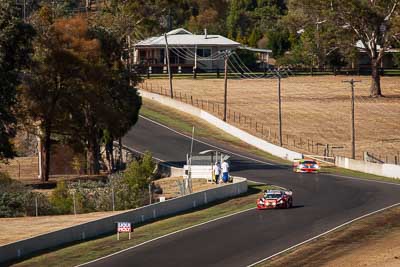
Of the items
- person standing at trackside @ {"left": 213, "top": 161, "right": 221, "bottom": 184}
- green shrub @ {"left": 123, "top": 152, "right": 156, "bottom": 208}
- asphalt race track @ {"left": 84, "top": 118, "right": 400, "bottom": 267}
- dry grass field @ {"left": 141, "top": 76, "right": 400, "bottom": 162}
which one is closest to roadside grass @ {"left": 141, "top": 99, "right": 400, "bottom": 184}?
dry grass field @ {"left": 141, "top": 76, "right": 400, "bottom": 162}

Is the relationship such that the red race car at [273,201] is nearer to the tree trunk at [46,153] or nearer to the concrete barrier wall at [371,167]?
the concrete barrier wall at [371,167]

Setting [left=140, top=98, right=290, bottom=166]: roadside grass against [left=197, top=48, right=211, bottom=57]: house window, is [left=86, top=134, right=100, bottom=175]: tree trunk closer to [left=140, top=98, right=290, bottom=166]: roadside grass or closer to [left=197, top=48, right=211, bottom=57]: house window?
[left=140, top=98, right=290, bottom=166]: roadside grass

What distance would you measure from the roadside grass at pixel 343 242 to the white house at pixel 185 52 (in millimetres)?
107016

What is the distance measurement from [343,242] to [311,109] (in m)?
75.6

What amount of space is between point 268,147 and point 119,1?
7400cm

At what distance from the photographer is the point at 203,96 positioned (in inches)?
4929

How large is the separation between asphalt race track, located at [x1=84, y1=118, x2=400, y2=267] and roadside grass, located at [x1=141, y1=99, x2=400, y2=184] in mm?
4347

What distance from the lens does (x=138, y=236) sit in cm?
4472

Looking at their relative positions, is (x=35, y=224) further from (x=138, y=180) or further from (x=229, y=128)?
(x=229, y=128)

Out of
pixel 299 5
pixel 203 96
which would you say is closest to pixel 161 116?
pixel 203 96

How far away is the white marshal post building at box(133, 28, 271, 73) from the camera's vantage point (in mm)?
155875

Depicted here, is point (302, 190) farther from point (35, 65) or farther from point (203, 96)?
point (203, 96)

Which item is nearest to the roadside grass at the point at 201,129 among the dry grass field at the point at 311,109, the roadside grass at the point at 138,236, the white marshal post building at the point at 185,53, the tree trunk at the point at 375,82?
the dry grass field at the point at 311,109

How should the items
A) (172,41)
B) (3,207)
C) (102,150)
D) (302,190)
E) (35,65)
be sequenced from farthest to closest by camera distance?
(172,41)
(102,150)
(35,65)
(302,190)
(3,207)
